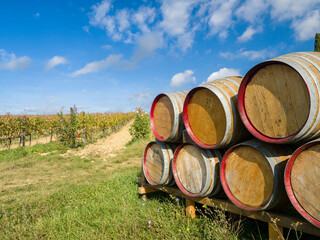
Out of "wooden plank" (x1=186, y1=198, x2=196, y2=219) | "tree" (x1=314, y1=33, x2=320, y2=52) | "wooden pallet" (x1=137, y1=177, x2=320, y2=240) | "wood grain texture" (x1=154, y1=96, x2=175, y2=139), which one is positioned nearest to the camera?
"wooden pallet" (x1=137, y1=177, x2=320, y2=240)

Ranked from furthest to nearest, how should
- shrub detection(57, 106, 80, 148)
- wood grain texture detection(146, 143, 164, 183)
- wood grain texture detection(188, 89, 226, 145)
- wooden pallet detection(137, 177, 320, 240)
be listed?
shrub detection(57, 106, 80, 148), wood grain texture detection(146, 143, 164, 183), wood grain texture detection(188, 89, 226, 145), wooden pallet detection(137, 177, 320, 240)

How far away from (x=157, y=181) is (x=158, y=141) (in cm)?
67

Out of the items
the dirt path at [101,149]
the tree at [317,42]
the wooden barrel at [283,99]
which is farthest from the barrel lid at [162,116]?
the tree at [317,42]

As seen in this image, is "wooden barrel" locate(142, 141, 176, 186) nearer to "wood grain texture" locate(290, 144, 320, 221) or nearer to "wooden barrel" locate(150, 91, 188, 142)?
"wooden barrel" locate(150, 91, 188, 142)

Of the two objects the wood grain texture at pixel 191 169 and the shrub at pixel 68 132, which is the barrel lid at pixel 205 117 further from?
the shrub at pixel 68 132

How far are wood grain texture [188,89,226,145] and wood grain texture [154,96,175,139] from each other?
490mm

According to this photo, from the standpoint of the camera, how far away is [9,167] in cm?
874

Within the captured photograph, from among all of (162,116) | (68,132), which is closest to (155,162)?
(162,116)

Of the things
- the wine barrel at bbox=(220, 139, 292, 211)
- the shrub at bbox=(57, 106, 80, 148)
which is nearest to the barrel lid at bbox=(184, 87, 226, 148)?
the wine barrel at bbox=(220, 139, 292, 211)

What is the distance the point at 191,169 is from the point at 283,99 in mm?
1495

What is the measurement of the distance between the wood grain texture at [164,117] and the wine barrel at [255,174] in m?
1.12

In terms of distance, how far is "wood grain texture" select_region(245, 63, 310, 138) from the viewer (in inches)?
78.7

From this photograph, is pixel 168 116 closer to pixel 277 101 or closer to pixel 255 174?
pixel 255 174

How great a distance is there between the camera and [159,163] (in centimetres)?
374
